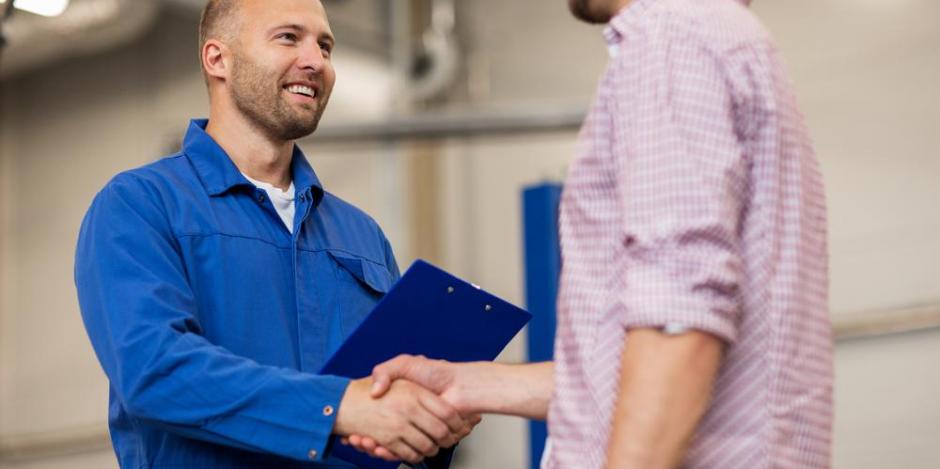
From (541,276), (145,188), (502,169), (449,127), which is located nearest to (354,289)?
(145,188)

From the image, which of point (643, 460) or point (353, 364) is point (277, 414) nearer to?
point (353, 364)

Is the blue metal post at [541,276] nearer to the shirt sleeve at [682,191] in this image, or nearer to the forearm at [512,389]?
the forearm at [512,389]

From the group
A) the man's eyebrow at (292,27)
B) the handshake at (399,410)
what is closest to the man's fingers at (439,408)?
the handshake at (399,410)

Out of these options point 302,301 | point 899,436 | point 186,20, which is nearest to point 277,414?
point 302,301

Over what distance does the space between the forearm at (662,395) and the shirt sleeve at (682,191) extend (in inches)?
0.9

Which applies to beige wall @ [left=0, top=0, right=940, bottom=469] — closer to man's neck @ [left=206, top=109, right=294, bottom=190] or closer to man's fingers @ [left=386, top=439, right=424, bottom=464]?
man's neck @ [left=206, top=109, right=294, bottom=190]

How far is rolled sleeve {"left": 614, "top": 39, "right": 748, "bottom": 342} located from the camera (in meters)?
1.39

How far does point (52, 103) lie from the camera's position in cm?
702

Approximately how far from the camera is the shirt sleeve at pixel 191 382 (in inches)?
79.2

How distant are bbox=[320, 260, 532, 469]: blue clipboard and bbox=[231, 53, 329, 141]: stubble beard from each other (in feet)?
1.98

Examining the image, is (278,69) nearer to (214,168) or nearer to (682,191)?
(214,168)

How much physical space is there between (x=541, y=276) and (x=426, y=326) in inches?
119

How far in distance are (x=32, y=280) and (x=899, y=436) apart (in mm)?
4594

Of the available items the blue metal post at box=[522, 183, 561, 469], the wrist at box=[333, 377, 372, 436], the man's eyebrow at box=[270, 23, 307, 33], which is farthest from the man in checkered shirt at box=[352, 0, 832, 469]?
the blue metal post at box=[522, 183, 561, 469]
